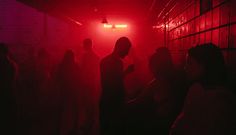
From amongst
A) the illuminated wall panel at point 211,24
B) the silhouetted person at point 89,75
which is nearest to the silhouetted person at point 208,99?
the illuminated wall panel at point 211,24

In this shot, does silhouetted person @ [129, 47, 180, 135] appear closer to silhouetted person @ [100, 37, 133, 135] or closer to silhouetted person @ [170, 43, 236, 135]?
silhouetted person @ [100, 37, 133, 135]

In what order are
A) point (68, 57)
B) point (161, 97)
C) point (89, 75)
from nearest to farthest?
point (161, 97)
point (68, 57)
point (89, 75)

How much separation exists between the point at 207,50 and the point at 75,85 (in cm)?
406

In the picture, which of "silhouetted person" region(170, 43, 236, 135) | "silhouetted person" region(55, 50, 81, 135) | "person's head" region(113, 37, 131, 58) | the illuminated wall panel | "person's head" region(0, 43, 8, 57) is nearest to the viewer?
"silhouetted person" region(170, 43, 236, 135)

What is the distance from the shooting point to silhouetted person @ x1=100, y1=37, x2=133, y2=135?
3.35 meters

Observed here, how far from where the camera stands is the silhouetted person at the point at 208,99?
1.59 metres

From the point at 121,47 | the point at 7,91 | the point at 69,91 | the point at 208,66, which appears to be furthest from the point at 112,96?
the point at 7,91

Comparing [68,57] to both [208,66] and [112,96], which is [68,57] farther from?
[208,66]

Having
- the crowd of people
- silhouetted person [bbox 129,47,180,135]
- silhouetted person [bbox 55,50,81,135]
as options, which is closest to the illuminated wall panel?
the crowd of people

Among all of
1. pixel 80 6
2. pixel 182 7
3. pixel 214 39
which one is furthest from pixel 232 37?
pixel 80 6

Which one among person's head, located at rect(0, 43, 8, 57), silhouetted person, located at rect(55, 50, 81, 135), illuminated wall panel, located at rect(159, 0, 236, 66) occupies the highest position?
illuminated wall panel, located at rect(159, 0, 236, 66)

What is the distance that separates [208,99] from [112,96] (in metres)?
1.88

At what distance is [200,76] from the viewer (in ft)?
5.92

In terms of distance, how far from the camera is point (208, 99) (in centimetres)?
169
